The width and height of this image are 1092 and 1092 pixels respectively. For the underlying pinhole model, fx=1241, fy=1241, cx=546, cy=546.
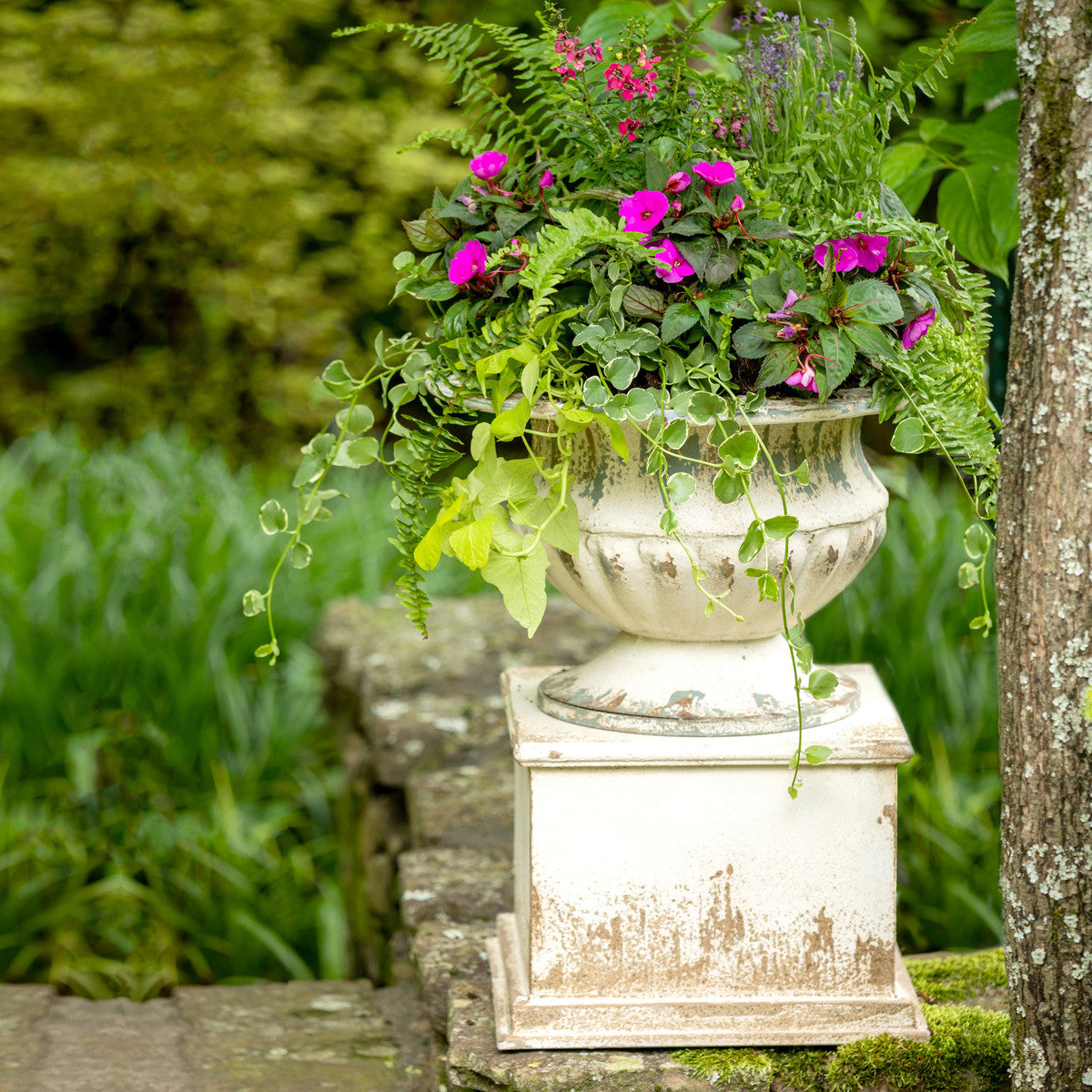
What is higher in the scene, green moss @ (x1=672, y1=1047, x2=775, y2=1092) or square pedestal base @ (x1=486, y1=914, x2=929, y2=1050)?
square pedestal base @ (x1=486, y1=914, x2=929, y2=1050)

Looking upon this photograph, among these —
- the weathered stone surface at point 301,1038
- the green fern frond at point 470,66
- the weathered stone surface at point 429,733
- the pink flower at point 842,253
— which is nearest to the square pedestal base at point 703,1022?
the weathered stone surface at point 301,1038

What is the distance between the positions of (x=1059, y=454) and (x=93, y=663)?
2.19 metres

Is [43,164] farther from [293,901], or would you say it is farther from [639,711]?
[639,711]

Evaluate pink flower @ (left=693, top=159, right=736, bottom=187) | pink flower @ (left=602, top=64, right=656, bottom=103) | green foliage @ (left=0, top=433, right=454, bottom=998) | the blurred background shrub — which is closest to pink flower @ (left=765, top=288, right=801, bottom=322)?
pink flower @ (left=693, top=159, right=736, bottom=187)

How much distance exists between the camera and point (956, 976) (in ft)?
4.95

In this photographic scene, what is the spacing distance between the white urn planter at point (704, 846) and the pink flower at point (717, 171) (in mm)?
250

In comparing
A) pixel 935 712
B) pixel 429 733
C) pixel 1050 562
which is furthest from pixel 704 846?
pixel 935 712

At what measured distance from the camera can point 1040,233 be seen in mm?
1022

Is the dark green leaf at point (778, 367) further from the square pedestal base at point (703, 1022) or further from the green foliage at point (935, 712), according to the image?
the green foliage at point (935, 712)

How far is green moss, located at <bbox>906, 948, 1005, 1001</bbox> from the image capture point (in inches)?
57.2

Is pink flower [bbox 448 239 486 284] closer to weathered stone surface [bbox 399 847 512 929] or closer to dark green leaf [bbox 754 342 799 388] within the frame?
dark green leaf [bbox 754 342 799 388]

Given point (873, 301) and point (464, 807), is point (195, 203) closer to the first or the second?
point (464, 807)

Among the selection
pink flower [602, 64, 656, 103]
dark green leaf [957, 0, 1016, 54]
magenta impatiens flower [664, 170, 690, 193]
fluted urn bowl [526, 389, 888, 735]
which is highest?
dark green leaf [957, 0, 1016, 54]

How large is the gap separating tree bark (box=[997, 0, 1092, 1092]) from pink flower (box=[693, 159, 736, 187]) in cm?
25
